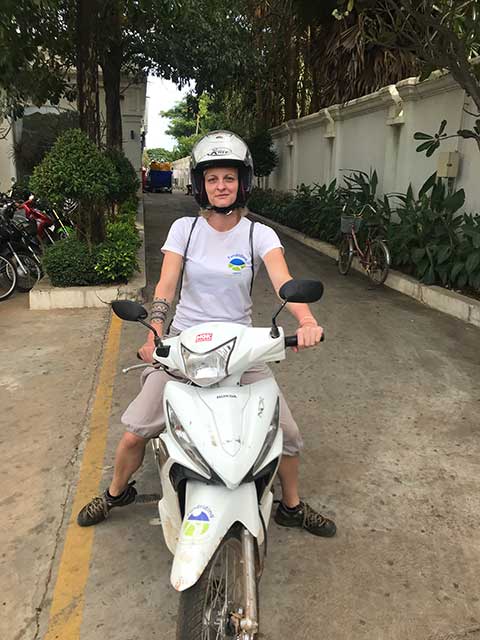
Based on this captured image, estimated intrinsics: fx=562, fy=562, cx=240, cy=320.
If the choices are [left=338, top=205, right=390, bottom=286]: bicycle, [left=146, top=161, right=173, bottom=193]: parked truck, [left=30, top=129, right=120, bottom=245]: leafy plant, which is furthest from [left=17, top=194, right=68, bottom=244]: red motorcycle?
[left=146, top=161, right=173, bottom=193]: parked truck

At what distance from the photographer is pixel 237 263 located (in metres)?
2.42

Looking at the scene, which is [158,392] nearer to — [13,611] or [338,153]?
[13,611]

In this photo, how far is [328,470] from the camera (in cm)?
339

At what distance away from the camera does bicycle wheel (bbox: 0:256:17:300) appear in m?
7.16

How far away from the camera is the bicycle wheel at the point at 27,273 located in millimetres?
7454

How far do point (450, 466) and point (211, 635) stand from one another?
7.03ft

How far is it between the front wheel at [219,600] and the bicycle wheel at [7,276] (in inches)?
241

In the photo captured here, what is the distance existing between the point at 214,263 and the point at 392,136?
26.4 ft

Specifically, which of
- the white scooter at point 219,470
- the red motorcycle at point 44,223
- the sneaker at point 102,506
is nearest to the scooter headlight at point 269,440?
the white scooter at point 219,470

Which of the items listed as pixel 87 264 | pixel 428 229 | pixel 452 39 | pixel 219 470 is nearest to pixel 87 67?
pixel 87 264

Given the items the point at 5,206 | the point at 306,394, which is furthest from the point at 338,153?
the point at 306,394

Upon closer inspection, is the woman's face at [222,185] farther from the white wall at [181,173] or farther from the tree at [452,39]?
the white wall at [181,173]

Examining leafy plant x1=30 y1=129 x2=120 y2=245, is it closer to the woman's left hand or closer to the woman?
the woman

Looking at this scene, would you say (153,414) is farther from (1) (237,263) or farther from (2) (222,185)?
(2) (222,185)
